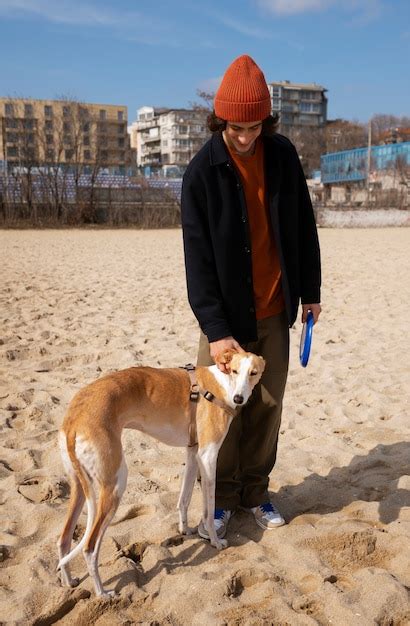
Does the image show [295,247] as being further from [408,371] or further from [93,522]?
[408,371]

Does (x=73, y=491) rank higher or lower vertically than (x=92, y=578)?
higher

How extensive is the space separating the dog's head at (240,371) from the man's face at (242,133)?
41.1 inches

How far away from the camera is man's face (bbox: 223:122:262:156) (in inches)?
118

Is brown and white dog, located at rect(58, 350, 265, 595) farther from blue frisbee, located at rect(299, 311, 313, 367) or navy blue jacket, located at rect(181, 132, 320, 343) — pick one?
blue frisbee, located at rect(299, 311, 313, 367)

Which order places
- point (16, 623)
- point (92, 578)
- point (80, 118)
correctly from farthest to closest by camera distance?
point (80, 118) < point (92, 578) < point (16, 623)

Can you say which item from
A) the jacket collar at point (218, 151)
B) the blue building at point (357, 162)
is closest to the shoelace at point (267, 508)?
the jacket collar at point (218, 151)

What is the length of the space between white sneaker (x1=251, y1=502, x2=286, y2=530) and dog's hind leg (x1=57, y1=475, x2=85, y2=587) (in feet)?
3.67

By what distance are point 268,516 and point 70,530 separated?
3.89ft

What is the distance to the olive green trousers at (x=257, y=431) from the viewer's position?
3469 mm

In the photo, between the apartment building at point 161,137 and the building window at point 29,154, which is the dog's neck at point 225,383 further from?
the apartment building at point 161,137

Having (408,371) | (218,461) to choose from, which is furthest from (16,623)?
(408,371)

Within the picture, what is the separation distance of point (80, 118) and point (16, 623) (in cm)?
4313

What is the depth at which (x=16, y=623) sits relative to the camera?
8.75ft

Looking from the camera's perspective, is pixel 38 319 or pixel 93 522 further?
pixel 38 319
